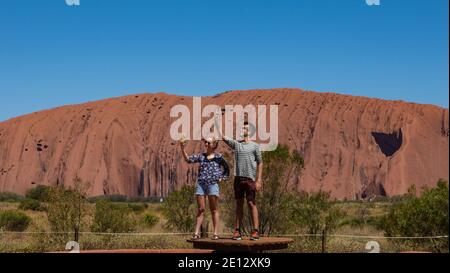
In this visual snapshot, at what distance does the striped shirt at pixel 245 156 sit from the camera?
28.0 ft

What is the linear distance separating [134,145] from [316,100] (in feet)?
91.1

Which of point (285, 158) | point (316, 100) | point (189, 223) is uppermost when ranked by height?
point (316, 100)

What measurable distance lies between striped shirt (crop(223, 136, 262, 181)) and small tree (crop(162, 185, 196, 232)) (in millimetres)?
13012

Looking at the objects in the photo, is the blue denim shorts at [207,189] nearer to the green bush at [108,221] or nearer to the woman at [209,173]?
the woman at [209,173]

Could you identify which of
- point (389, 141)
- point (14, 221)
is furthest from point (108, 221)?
point (389, 141)

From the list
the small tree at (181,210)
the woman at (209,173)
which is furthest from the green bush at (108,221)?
the woman at (209,173)

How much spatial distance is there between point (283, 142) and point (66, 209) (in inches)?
2659

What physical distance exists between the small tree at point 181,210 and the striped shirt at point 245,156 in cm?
1301

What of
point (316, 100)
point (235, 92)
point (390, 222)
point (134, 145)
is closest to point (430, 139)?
point (316, 100)

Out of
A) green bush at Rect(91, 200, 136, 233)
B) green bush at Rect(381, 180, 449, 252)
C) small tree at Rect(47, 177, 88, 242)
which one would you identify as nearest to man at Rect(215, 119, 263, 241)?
green bush at Rect(381, 180, 449, 252)

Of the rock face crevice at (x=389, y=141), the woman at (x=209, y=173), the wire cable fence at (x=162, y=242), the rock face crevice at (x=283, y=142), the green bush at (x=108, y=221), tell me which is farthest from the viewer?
the rock face crevice at (x=389, y=141)

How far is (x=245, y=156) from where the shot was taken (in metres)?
8.56

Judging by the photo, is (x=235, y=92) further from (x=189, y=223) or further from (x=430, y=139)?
(x=189, y=223)
